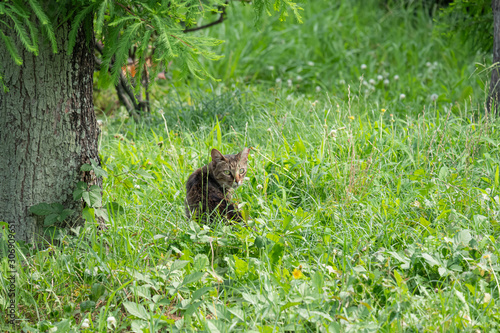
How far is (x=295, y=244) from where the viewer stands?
9.97ft

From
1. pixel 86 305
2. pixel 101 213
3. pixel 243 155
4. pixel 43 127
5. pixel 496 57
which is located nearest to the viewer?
pixel 86 305

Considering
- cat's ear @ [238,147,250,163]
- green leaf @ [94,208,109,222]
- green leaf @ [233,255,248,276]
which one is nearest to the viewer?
green leaf @ [233,255,248,276]

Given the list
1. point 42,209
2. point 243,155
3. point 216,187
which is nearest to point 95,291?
point 42,209

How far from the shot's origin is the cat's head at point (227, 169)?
3.39 meters

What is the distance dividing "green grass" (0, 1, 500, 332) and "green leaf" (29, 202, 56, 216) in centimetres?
23

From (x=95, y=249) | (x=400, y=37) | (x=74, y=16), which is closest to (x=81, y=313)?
(x=95, y=249)

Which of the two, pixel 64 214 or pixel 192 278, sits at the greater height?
pixel 64 214

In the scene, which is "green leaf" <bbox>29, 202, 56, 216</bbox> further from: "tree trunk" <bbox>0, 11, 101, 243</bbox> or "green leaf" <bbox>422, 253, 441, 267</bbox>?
"green leaf" <bbox>422, 253, 441, 267</bbox>

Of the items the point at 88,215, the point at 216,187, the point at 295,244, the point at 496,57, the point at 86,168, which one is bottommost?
the point at 295,244

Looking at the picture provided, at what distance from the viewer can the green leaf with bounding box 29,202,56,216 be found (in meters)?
2.88

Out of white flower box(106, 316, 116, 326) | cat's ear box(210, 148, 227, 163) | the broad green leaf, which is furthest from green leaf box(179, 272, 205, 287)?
cat's ear box(210, 148, 227, 163)

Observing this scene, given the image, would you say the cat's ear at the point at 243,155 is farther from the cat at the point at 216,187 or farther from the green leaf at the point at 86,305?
the green leaf at the point at 86,305

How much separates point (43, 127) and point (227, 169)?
1.23 metres

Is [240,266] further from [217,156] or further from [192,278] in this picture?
[217,156]
